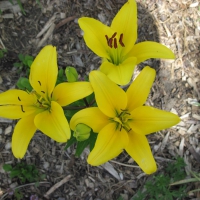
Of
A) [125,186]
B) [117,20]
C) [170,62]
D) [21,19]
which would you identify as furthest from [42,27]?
[125,186]

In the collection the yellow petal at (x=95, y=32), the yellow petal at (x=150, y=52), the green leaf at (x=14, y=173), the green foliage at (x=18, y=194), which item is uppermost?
the yellow petal at (x=95, y=32)

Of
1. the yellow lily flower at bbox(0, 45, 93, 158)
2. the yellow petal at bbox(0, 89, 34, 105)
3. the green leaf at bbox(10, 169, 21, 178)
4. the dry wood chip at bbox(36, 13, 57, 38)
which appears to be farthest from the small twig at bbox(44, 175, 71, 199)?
the dry wood chip at bbox(36, 13, 57, 38)

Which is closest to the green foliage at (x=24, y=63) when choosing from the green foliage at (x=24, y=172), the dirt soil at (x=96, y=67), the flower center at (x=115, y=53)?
the dirt soil at (x=96, y=67)

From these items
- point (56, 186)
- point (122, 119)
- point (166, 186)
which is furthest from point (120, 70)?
point (56, 186)

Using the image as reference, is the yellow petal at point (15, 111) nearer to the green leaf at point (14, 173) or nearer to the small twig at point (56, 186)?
the green leaf at point (14, 173)

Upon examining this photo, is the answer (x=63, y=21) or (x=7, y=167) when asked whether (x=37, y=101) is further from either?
(x=63, y=21)

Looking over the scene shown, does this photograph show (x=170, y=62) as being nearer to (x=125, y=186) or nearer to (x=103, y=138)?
(x=125, y=186)

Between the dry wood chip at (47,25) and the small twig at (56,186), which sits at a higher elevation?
the dry wood chip at (47,25)
